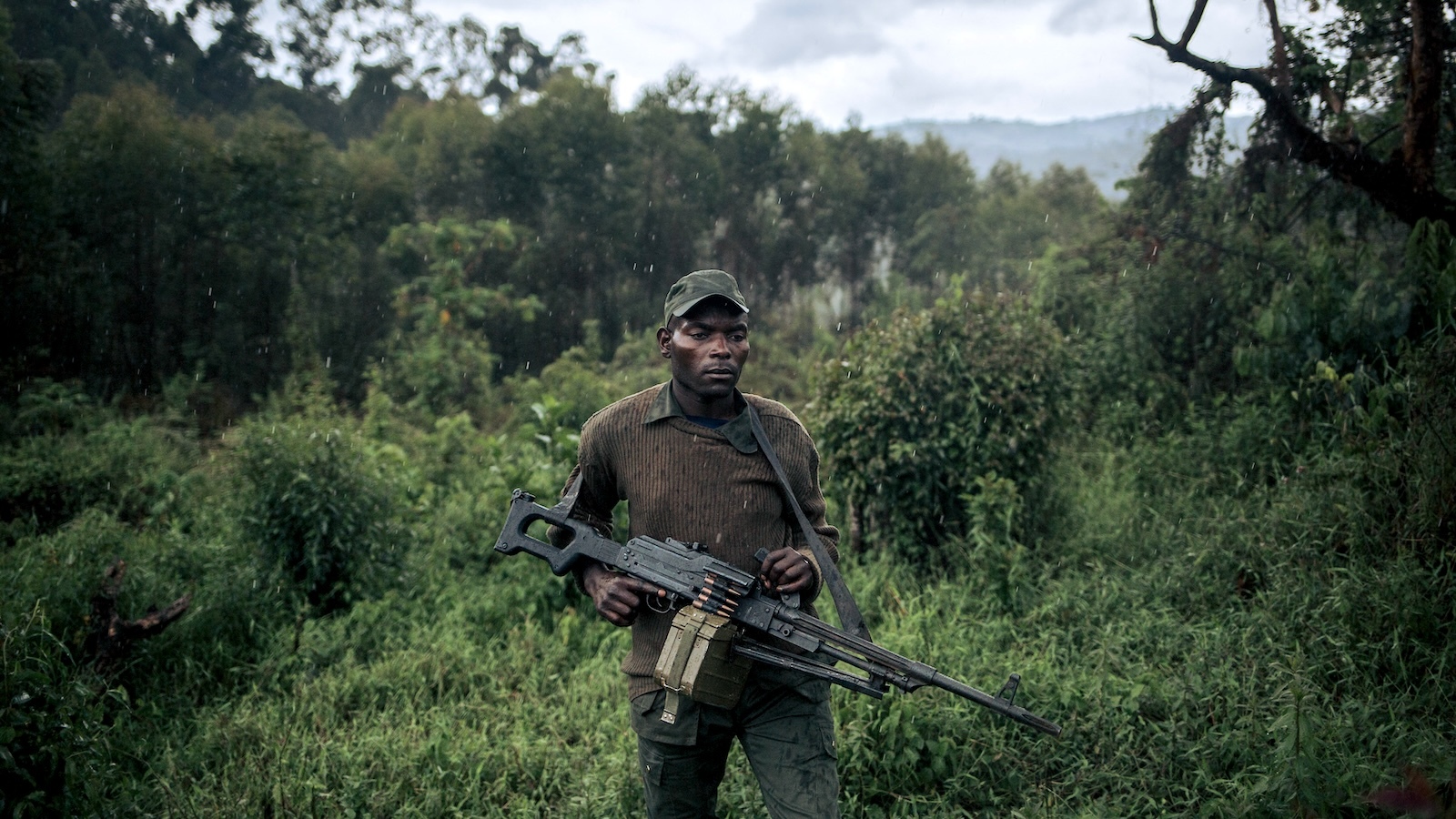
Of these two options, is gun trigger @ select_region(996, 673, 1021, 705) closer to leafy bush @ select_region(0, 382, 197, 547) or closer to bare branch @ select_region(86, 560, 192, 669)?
bare branch @ select_region(86, 560, 192, 669)

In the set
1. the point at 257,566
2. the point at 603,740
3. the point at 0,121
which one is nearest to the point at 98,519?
the point at 257,566

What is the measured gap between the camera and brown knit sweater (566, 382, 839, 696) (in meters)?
2.80

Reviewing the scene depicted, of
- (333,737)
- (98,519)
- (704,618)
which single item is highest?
(704,618)

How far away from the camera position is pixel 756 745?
2.75 metres

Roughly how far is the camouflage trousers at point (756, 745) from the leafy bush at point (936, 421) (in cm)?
362

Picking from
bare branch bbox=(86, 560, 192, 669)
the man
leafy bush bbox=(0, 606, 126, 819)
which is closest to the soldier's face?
the man

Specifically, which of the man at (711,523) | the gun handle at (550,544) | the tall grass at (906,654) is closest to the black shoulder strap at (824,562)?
the man at (711,523)

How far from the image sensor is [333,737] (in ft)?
15.3

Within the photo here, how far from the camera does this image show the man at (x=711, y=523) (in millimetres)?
2693

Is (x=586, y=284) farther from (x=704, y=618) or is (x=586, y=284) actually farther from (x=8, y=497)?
(x=704, y=618)

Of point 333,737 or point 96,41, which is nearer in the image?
point 333,737

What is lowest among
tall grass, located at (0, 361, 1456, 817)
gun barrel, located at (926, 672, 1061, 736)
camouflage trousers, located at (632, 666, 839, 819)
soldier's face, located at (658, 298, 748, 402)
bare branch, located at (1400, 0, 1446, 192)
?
tall grass, located at (0, 361, 1456, 817)

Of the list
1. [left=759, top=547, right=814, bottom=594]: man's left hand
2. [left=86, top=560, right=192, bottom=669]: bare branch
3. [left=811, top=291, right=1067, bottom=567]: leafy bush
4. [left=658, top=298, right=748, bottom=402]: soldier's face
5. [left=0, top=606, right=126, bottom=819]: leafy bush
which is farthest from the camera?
[left=811, top=291, right=1067, bottom=567]: leafy bush

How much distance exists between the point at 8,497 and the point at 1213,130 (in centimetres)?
1099
